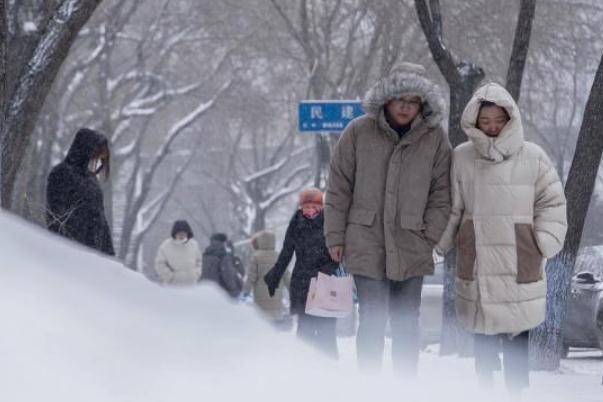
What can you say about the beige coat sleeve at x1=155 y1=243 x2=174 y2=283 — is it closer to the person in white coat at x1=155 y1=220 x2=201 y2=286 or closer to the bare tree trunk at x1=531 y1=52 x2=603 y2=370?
the person in white coat at x1=155 y1=220 x2=201 y2=286

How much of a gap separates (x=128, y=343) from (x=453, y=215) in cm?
375

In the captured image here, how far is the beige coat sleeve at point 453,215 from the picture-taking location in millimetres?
8156

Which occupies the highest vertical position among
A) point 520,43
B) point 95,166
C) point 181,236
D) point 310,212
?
point 520,43

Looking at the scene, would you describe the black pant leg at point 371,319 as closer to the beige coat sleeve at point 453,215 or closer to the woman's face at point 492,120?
the beige coat sleeve at point 453,215

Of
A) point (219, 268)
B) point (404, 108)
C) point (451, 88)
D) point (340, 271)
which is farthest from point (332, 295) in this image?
point (219, 268)

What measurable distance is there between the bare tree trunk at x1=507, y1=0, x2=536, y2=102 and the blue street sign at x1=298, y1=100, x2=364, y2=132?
521 centimetres

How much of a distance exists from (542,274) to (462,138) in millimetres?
5712

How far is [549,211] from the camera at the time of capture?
802cm

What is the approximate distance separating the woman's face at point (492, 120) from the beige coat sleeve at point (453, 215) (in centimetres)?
27

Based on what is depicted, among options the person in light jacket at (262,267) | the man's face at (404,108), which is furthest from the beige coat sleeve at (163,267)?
the man's face at (404,108)

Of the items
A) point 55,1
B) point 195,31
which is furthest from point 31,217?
point 195,31

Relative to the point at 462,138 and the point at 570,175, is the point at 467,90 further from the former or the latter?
the point at 570,175

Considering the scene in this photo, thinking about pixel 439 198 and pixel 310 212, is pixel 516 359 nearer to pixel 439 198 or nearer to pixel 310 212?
pixel 439 198

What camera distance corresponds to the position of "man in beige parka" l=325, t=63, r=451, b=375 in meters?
8.17
